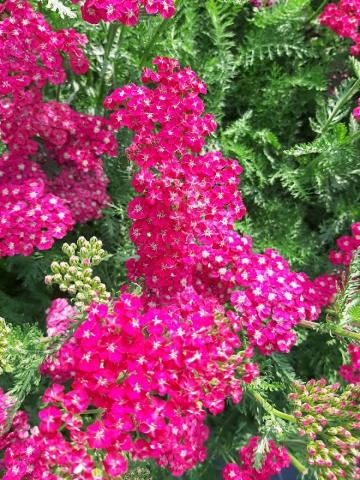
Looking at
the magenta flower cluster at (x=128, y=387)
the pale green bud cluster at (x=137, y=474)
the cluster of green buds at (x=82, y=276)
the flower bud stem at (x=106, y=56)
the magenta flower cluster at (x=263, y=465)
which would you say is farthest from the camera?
the flower bud stem at (x=106, y=56)

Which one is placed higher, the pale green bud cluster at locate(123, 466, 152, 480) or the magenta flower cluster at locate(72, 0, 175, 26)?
the magenta flower cluster at locate(72, 0, 175, 26)

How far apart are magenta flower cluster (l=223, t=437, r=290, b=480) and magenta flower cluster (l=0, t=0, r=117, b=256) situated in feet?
4.18

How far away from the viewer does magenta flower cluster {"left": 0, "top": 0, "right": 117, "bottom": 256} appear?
2.29m

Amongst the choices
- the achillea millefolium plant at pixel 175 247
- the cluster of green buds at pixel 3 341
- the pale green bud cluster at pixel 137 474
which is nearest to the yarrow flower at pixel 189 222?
the achillea millefolium plant at pixel 175 247

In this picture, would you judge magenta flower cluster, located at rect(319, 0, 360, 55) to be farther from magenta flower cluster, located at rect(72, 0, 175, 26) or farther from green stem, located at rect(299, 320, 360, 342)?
green stem, located at rect(299, 320, 360, 342)

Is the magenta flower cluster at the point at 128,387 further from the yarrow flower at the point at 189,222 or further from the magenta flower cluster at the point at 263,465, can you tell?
the magenta flower cluster at the point at 263,465

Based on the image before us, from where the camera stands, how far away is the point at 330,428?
200cm

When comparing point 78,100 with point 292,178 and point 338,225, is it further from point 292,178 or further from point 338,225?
point 338,225

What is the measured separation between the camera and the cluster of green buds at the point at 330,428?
1.91 m

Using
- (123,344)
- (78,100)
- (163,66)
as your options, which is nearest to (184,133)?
(163,66)

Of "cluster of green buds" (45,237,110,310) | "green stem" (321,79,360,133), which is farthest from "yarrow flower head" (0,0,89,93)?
"green stem" (321,79,360,133)

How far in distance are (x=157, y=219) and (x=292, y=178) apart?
1.28m

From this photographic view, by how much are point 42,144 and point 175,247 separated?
120 cm

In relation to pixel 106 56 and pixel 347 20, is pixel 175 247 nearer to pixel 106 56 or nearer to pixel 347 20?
pixel 106 56
